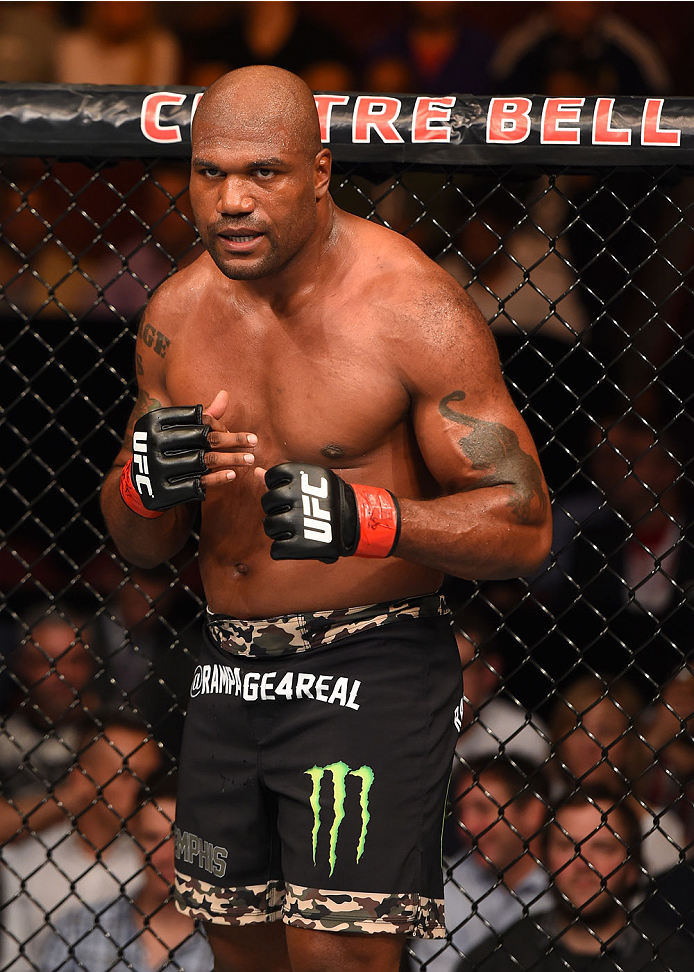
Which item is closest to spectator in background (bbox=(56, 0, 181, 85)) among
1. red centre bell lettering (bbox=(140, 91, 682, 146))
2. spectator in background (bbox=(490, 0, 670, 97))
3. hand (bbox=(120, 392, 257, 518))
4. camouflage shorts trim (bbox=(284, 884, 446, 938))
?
spectator in background (bbox=(490, 0, 670, 97))

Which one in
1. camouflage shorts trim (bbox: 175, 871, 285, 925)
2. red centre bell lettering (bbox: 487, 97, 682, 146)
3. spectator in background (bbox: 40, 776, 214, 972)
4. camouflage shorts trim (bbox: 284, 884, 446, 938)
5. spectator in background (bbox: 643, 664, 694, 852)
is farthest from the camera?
spectator in background (bbox: 643, 664, 694, 852)

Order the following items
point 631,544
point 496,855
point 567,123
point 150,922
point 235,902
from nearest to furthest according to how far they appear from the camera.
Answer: point 235,902, point 567,123, point 150,922, point 496,855, point 631,544

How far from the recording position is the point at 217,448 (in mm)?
1243

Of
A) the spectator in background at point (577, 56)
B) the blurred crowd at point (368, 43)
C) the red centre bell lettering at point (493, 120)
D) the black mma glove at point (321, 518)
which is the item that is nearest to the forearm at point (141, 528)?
the black mma glove at point (321, 518)

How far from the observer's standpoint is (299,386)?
4.28ft

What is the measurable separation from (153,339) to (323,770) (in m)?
0.61

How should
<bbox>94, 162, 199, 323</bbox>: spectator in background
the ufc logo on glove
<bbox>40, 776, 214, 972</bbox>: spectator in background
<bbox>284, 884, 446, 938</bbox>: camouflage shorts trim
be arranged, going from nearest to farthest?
1. the ufc logo on glove
2. <bbox>284, 884, 446, 938</bbox>: camouflage shorts trim
3. <bbox>40, 776, 214, 972</bbox>: spectator in background
4. <bbox>94, 162, 199, 323</bbox>: spectator in background

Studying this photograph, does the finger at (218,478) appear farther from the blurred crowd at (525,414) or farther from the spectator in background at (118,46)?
the spectator in background at (118,46)

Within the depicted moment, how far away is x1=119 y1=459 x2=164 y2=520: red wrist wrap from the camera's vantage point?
136cm

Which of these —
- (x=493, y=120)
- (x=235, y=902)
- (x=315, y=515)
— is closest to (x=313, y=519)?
(x=315, y=515)

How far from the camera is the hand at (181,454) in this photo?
122 cm

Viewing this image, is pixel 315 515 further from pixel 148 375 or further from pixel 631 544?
pixel 631 544

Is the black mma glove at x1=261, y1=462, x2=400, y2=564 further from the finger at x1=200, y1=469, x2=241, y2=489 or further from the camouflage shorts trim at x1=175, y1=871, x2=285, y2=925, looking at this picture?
the camouflage shorts trim at x1=175, y1=871, x2=285, y2=925

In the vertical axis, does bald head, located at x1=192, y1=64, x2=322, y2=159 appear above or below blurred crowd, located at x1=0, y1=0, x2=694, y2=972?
above
